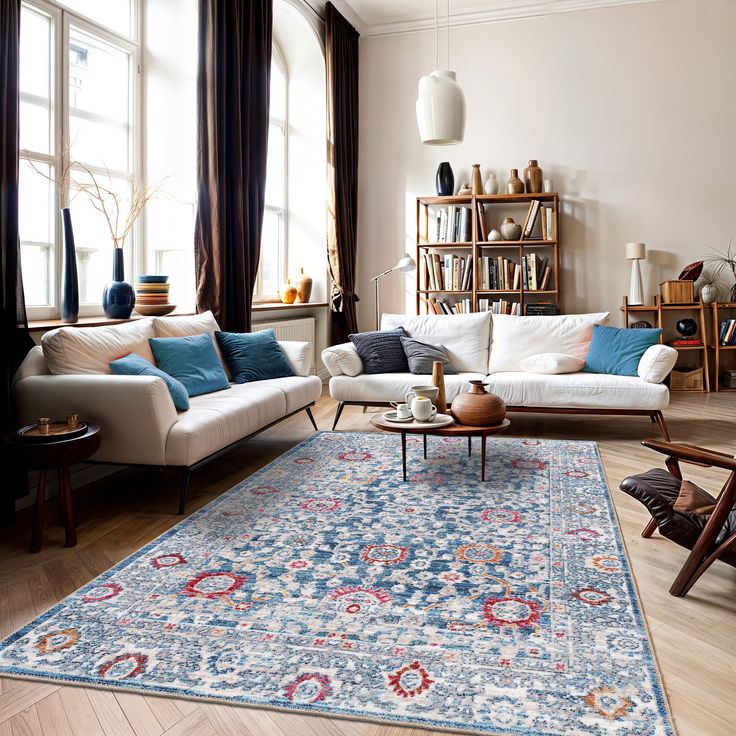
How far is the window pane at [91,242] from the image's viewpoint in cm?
444

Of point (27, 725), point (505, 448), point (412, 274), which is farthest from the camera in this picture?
point (412, 274)

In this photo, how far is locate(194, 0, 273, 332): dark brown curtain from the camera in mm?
4852

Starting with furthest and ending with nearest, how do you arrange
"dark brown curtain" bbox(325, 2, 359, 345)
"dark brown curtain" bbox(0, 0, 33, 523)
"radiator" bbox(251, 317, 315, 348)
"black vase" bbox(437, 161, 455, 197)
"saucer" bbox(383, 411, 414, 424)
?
"black vase" bbox(437, 161, 455, 197)
"dark brown curtain" bbox(325, 2, 359, 345)
"radiator" bbox(251, 317, 315, 348)
"saucer" bbox(383, 411, 414, 424)
"dark brown curtain" bbox(0, 0, 33, 523)

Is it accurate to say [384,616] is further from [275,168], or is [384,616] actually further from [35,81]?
[275,168]

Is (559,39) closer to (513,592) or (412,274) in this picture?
(412,274)

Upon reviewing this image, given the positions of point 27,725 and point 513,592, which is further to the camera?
point 513,592

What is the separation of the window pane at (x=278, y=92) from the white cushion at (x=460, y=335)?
2.74 metres

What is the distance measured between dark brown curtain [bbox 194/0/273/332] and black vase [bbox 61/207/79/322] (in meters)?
1.18

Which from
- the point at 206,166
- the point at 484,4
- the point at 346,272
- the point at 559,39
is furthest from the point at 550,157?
the point at 206,166

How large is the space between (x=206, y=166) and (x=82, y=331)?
5.84 ft

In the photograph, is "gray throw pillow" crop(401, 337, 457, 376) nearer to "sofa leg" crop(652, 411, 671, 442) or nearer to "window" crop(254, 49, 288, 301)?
"sofa leg" crop(652, 411, 671, 442)

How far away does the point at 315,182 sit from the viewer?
23.8 ft

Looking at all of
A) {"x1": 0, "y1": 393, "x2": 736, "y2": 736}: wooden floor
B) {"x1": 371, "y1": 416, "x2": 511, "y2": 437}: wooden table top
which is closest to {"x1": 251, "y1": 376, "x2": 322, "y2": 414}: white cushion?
{"x1": 0, "y1": 393, "x2": 736, "y2": 736}: wooden floor

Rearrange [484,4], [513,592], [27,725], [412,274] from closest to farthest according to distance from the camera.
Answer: [27,725]
[513,592]
[484,4]
[412,274]
